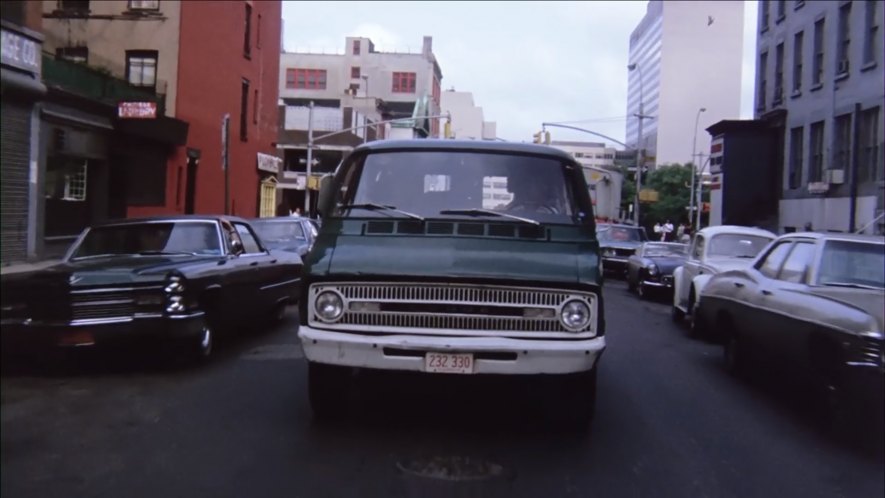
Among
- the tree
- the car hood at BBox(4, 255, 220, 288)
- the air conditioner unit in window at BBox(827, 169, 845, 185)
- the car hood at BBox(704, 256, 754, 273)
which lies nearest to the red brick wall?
the car hood at BBox(704, 256, 754, 273)

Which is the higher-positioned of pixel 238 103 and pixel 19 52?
pixel 238 103

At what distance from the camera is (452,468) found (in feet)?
15.7

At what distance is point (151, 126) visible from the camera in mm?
4055

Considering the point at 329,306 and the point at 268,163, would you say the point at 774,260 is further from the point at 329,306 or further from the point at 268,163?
the point at 268,163

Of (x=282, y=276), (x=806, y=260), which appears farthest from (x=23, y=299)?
(x=282, y=276)

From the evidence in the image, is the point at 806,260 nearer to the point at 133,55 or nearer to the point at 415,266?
the point at 415,266

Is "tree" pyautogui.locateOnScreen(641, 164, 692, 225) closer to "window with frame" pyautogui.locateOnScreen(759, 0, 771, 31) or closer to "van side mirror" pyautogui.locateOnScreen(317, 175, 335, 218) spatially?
"window with frame" pyautogui.locateOnScreen(759, 0, 771, 31)

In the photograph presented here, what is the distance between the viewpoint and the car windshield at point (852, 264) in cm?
681

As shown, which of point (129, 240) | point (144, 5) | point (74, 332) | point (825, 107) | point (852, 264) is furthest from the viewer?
point (825, 107)

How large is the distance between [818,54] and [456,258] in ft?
89.3

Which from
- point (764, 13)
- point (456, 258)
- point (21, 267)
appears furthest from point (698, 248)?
point (764, 13)

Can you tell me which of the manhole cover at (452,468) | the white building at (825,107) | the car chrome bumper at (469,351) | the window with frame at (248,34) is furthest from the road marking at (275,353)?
the window with frame at (248,34)

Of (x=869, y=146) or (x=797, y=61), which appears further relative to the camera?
(x=797, y=61)

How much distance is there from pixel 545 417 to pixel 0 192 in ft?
16.7
